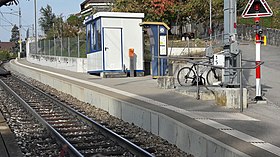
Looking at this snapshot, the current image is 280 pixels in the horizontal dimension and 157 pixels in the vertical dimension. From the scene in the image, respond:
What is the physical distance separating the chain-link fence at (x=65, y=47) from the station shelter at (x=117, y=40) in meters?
10.4

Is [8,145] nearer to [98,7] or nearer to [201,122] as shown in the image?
[201,122]

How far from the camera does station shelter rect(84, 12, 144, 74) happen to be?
2462cm

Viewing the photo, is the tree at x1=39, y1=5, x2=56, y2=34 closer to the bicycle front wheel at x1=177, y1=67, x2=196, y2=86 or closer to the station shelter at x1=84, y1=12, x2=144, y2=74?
the station shelter at x1=84, y1=12, x2=144, y2=74

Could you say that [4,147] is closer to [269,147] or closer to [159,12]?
[269,147]

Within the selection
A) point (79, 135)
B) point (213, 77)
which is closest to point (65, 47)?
point (213, 77)

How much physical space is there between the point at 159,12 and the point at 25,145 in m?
29.7

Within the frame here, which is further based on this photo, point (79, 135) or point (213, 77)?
point (213, 77)

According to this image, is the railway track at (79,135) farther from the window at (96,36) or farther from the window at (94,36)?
the window at (94,36)

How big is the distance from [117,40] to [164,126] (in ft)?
49.4

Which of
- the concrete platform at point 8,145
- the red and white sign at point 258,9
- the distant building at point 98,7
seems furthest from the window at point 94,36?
the distant building at point 98,7

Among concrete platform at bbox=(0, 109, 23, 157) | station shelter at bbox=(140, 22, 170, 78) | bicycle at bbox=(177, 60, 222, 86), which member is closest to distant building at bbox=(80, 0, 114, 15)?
station shelter at bbox=(140, 22, 170, 78)

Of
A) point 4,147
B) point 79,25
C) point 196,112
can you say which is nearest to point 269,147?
point 196,112

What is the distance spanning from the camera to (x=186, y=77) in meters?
17.3

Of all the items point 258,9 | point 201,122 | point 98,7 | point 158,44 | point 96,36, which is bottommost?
point 201,122
